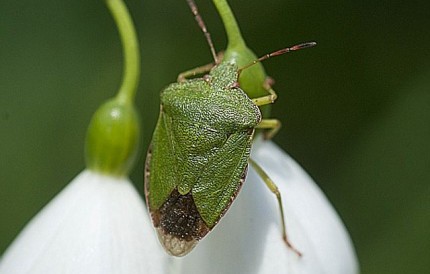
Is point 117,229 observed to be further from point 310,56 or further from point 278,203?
point 310,56

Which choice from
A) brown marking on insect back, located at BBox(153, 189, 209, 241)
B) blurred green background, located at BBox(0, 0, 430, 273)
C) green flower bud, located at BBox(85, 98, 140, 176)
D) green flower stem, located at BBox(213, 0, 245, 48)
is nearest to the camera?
brown marking on insect back, located at BBox(153, 189, 209, 241)

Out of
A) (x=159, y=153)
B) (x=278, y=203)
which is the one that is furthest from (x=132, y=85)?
(x=278, y=203)

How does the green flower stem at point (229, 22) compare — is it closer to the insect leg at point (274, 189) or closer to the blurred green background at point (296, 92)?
the insect leg at point (274, 189)

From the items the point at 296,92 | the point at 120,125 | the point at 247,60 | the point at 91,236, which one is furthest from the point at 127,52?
the point at 296,92

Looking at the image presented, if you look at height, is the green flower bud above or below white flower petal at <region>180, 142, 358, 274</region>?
above

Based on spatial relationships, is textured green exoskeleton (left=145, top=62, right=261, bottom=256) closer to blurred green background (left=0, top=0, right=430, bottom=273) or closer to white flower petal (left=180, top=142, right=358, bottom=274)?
white flower petal (left=180, top=142, right=358, bottom=274)

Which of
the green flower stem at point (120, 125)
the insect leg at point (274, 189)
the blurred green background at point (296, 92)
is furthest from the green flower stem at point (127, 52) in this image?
the blurred green background at point (296, 92)

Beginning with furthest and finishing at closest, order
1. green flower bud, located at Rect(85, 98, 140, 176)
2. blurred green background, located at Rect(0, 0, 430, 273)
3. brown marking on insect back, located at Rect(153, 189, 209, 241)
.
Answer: blurred green background, located at Rect(0, 0, 430, 273)
green flower bud, located at Rect(85, 98, 140, 176)
brown marking on insect back, located at Rect(153, 189, 209, 241)

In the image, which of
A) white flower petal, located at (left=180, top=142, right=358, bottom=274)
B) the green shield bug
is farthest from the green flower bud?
white flower petal, located at (left=180, top=142, right=358, bottom=274)
